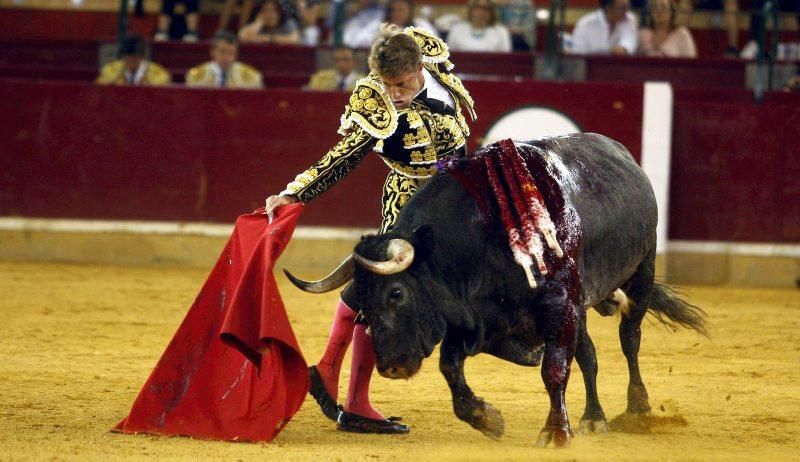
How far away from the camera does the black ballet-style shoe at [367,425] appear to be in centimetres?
493

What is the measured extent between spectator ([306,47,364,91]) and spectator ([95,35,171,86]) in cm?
120

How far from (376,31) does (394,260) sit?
6496 mm

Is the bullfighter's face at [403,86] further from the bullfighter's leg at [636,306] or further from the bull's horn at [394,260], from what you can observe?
the bullfighter's leg at [636,306]

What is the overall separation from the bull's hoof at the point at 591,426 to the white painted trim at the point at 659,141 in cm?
509

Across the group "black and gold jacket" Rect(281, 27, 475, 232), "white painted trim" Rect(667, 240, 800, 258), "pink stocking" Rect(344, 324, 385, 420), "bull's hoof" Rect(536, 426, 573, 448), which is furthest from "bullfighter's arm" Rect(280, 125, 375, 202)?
"white painted trim" Rect(667, 240, 800, 258)

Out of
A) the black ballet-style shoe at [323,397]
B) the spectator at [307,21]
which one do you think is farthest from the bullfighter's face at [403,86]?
the spectator at [307,21]

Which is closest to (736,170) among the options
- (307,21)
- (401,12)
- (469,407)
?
(401,12)

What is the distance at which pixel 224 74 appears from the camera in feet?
34.0

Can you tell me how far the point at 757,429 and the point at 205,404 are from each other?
2.11m

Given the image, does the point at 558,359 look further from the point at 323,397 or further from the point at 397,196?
the point at 323,397

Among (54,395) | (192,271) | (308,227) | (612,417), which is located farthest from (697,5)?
(54,395)

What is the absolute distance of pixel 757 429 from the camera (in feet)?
16.8

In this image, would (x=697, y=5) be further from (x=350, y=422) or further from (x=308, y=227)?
(x=350, y=422)

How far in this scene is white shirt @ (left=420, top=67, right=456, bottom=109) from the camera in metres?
4.87
